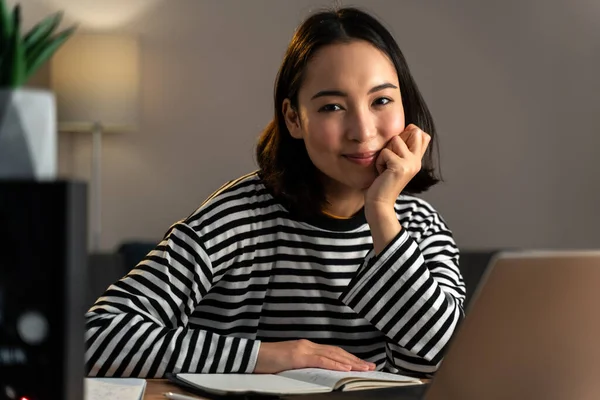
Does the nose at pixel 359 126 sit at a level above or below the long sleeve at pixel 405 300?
above

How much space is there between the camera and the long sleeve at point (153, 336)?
1.22 meters

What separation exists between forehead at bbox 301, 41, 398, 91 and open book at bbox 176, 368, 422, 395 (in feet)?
1.72

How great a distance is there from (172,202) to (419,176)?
235 cm

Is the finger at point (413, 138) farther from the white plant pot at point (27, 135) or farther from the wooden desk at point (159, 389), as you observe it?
the white plant pot at point (27, 135)

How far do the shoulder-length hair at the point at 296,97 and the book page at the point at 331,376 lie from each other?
46 cm

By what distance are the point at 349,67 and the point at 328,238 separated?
0.30 m

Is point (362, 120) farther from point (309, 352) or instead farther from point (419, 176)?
point (309, 352)

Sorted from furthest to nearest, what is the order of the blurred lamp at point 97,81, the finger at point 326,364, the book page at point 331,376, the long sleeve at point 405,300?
1. the blurred lamp at point 97,81
2. the long sleeve at point 405,300
3. the finger at point 326,364
4. the book page at point 331,376

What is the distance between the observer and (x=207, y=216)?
148 centimetres

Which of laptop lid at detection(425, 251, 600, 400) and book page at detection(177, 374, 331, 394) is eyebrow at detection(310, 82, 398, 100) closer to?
book page at detection(177, 374, 331, 394)

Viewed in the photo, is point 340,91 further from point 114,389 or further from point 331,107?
point 114,389

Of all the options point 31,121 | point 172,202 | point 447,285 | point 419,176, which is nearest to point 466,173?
point 172,202

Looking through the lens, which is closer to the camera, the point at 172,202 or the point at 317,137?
the point at 317,137

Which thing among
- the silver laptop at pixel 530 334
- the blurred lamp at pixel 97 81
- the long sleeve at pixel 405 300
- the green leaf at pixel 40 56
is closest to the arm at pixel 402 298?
the long sleeve at pixel 405 300
